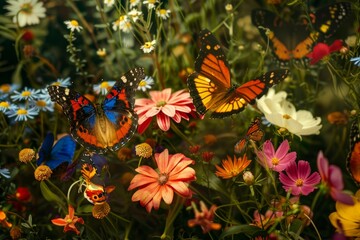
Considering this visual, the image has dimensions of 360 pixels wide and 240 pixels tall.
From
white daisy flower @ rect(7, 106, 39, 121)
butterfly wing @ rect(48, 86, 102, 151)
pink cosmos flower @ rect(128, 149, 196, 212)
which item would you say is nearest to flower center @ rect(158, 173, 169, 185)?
pink cosmos flower @ rect(128, 149, 196, 212)

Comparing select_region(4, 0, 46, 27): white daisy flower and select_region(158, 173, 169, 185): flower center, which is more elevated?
select_region(4, 0, 46, 27): white daisy flower

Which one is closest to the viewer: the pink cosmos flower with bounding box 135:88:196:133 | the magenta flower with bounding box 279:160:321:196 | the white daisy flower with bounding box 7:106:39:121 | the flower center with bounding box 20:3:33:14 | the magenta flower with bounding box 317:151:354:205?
the magenta flower with bounding box 317:151:354:205

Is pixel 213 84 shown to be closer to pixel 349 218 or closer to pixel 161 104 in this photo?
pixel 161 104

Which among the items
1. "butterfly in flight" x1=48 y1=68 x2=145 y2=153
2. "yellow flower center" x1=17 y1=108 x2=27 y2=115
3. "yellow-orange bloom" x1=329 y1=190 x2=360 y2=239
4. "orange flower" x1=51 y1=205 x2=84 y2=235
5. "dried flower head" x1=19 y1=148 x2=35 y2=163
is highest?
"butterfly in flight" x1=48 y1=68 x2=145 y2=153

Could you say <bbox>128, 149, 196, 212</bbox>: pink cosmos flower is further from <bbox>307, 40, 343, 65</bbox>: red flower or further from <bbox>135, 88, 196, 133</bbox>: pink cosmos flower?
<bbox>307, 40, 343, 65</bbox>: red flower

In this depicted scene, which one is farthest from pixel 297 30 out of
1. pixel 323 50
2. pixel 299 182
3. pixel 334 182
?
pixel 334 182

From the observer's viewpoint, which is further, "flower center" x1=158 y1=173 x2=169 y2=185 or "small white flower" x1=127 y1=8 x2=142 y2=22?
"small white flower" x1=127 y1=8 x2=142 y2=22

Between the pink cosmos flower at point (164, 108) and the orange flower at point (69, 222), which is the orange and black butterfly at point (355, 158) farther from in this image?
the orange flower at point (69, 222)

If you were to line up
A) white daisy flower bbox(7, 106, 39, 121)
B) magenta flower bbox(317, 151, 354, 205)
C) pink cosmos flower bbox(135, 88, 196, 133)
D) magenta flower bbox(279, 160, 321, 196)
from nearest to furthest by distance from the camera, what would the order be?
1. magenta flower bbox(317, 151, 354, 205)
2. magenta flower bbox(279, 160, 321, 196)
3. pink cosmos flower bbox(135, 88, 196, 133)
4. white daisy flower bbox(7, 106, 39, 121)
